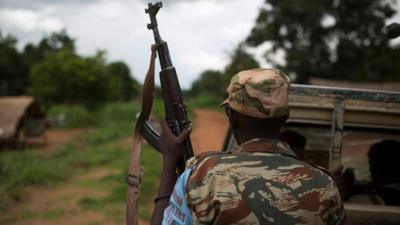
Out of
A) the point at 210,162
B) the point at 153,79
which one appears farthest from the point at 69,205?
the point at 210,162

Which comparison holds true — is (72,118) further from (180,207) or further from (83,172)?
(180,207)

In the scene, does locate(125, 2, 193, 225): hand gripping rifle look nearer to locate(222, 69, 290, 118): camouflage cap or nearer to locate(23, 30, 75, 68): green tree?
locate(222, 69, 290, 118): camouflage cap

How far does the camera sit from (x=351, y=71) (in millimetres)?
25047

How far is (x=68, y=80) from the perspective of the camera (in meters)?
32.5

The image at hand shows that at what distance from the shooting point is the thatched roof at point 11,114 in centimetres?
1664

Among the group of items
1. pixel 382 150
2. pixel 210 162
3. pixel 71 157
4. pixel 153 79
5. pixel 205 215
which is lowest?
pixel 71 157

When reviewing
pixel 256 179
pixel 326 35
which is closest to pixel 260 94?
pixel 256 179

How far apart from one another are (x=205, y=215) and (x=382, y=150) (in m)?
2.37

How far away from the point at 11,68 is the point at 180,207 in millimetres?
40945

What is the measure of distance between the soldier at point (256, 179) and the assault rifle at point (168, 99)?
39 cm

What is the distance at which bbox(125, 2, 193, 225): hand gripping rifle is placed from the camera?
210 centimetres

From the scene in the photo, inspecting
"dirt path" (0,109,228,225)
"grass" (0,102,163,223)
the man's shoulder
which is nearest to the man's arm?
the man's shoulder

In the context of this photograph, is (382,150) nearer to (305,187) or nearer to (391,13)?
(305,187)


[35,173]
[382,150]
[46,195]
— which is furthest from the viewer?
[35,173]
